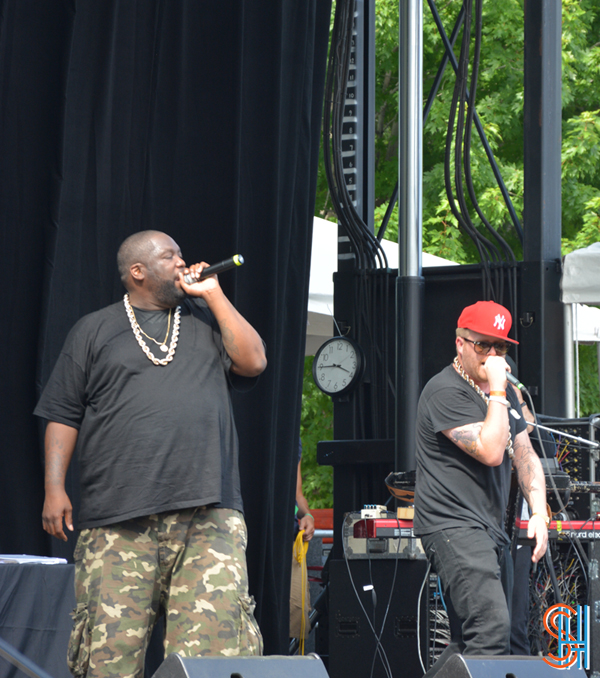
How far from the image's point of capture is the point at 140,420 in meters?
2.99

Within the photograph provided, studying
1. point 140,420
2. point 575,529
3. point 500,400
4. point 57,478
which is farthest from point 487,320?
point 57,478

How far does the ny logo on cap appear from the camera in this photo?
3.58 meters

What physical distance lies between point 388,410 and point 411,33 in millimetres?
2218

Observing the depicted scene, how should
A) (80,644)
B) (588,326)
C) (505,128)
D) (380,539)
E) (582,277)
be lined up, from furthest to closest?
(505,128)
(588,326)
(582,277)
(380,539)
(80,644)

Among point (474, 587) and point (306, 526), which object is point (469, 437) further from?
point (306, 526)

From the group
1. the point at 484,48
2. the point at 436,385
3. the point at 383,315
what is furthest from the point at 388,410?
the point at 484,48

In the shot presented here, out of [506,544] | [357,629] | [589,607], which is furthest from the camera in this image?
[357,629]

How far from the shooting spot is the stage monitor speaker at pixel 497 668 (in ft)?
6.40

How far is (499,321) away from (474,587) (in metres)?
0.94

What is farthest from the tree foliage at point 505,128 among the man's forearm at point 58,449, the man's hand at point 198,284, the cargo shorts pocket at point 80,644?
the cargo shorts pocket at point 80,644

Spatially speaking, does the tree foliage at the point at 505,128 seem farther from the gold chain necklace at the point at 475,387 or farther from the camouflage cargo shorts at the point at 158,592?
the camouflage cargo shorts at the point at 158,592

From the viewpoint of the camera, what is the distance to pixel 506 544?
11.7 feet

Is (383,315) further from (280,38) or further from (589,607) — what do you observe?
(589,607)

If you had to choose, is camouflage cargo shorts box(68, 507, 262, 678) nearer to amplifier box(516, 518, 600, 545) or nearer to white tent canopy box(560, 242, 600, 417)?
amplifier box(516, 518, 600, 545)
